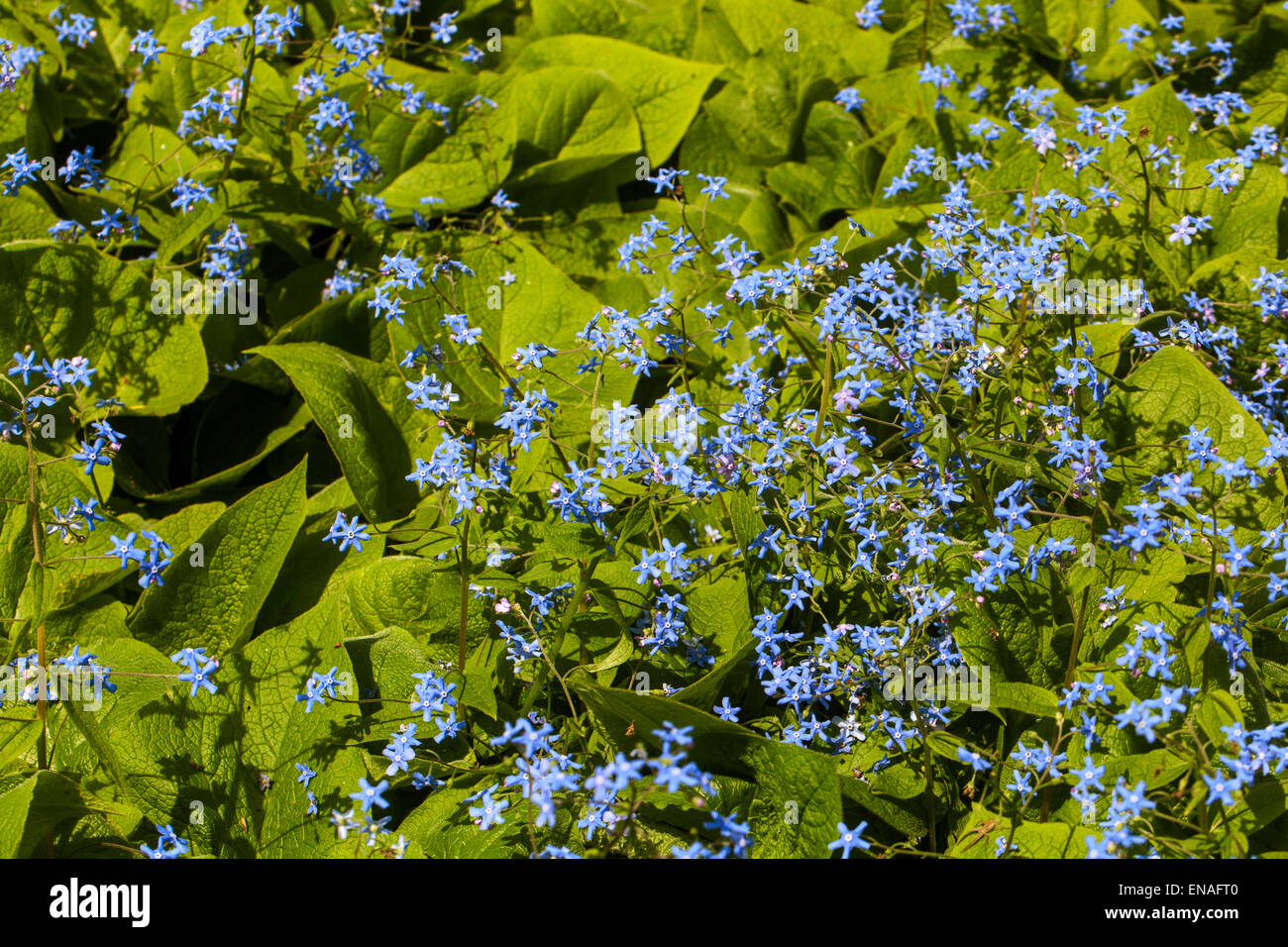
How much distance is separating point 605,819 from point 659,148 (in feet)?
10.5

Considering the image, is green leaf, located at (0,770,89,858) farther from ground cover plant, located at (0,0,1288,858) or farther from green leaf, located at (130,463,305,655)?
green leaf, located at (130,463,305,655)

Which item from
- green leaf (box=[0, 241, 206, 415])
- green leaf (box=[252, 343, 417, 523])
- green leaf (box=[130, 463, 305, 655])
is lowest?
green leaf (box=[130, 463, 305, 655])

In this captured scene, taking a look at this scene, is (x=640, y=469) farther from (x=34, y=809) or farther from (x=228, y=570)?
(x=34, y=809)

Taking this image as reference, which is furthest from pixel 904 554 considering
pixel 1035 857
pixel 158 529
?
pixel 158 529

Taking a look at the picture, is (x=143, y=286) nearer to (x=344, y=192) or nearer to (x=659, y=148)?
(x=344, y=192)

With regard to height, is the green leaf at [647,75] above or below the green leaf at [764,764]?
above

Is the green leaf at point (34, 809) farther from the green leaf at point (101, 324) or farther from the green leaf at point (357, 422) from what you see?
the green leaf at point (101, 324)

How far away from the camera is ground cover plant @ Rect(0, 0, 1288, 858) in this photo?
2.63 metres

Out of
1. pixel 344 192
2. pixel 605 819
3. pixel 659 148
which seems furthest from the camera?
pixel 659 148

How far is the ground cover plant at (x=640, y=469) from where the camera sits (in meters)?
2.63

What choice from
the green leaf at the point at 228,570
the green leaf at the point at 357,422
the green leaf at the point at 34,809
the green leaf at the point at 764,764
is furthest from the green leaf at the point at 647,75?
the green leaf at the point at 34,809

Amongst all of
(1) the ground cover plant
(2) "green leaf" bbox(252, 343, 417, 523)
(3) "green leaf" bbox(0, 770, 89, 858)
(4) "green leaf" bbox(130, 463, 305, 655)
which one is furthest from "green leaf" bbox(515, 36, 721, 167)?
(3) "green leaf" bbox(0, 770, 89, 858)

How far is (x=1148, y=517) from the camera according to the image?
2537mm
